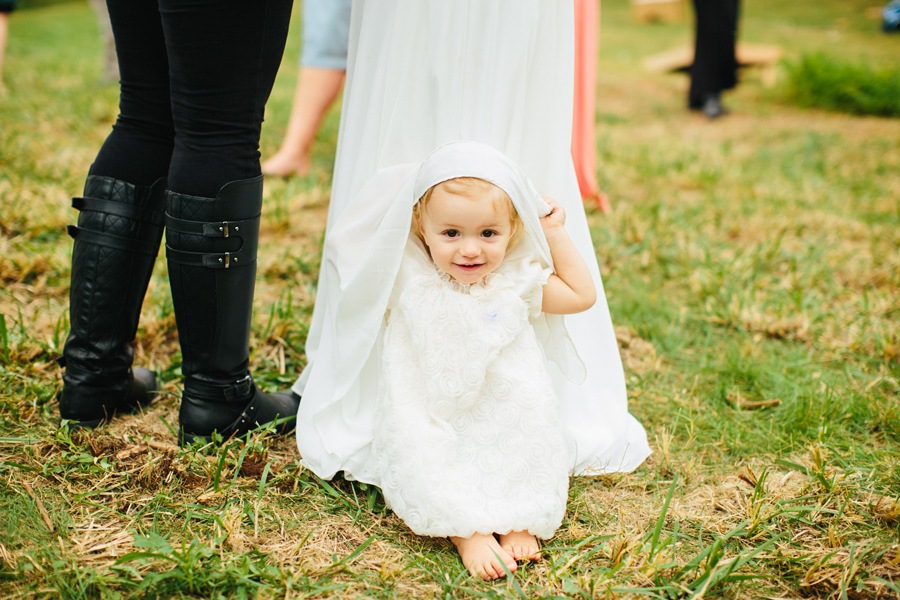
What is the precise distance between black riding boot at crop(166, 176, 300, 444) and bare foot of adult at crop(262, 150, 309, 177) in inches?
77.3

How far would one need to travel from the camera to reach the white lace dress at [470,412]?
1.33 metres

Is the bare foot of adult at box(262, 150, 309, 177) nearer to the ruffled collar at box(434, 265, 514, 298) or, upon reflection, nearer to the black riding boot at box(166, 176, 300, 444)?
the black riding boot at box(166, 176, 300, 444)

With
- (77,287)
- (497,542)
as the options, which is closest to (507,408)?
(497,542)

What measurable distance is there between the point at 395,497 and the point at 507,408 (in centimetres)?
29

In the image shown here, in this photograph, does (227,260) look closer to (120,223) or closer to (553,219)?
(120,223)

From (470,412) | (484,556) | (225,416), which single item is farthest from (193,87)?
(484,556)

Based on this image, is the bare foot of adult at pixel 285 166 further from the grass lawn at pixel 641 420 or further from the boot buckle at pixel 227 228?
the boot buckle at pixel 227 228

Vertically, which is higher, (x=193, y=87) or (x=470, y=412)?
(x=193, y=87)

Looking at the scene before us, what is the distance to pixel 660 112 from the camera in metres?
5.80

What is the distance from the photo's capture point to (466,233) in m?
1.39

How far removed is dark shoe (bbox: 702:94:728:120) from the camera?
5.55 meters

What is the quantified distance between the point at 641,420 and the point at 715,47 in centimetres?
454

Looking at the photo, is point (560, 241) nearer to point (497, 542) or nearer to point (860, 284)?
point (497, 542)

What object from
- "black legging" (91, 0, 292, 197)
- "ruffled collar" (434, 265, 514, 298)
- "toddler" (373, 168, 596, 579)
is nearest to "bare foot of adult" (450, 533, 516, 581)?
"toddler" (373, 168, 596, 579)
